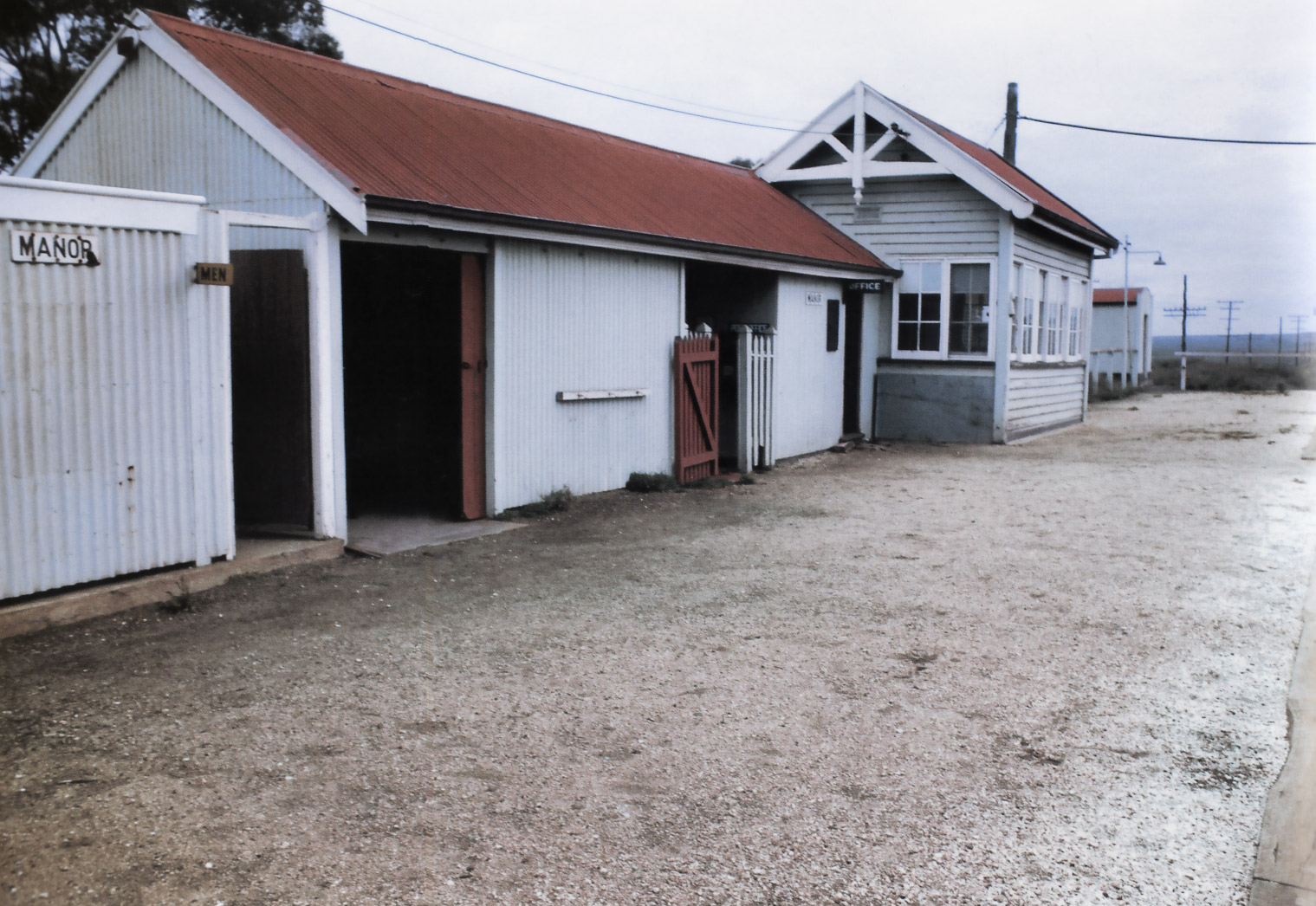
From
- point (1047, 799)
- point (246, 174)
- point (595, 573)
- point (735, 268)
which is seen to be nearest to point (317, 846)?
point (1047, 799)

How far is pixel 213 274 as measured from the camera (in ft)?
22.4

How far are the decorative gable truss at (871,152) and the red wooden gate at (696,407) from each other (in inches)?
229

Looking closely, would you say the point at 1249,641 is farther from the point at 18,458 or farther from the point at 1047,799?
the point at 18,458

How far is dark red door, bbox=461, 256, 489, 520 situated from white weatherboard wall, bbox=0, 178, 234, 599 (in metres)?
2.50

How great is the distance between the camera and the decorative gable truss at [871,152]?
51.7 ft

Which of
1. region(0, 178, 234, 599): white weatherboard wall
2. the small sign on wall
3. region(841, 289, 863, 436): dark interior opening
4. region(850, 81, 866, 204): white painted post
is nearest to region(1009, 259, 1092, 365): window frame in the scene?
region(841, 289, 863, 436): dark interior opening

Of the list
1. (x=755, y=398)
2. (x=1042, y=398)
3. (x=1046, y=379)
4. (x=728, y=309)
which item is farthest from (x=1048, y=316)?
(x=755, y=398)

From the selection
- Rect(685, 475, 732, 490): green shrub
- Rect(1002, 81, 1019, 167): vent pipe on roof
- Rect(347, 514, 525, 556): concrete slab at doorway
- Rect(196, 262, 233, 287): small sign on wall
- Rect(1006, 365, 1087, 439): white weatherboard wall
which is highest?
Rect(1002, 81, 1019, 167): vent pipe on roof

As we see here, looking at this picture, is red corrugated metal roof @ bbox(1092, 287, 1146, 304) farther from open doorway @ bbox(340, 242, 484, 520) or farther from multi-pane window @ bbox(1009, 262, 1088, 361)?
open doorway @ bbox(340, 242, 484, 520)

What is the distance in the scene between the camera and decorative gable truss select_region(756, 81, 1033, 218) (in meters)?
15.8

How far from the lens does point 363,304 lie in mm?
10531

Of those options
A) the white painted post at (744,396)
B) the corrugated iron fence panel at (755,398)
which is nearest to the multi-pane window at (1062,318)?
the corrugated iron fence panel at (755,398)

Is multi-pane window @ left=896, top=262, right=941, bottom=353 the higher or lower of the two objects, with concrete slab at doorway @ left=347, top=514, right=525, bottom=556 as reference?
higher

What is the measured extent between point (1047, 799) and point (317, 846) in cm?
260
